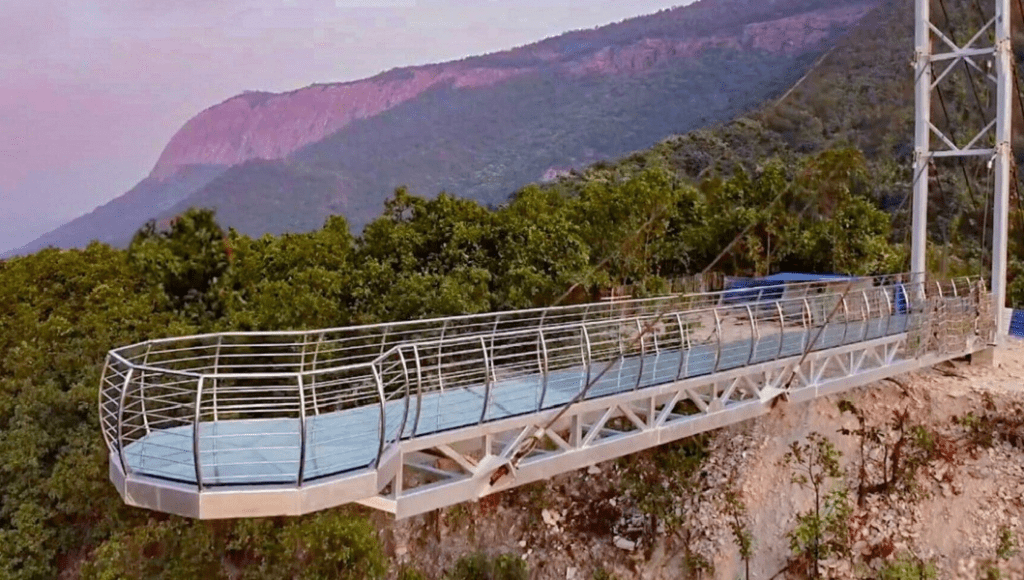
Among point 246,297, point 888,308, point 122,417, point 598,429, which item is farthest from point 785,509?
point 246,297

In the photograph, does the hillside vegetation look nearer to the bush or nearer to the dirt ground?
the bush

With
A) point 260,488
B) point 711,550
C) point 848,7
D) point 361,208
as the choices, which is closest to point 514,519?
point 711,550

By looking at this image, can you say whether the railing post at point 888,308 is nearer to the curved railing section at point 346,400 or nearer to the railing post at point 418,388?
the curved railing section at point 346,400

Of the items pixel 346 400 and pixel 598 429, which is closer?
pixel 598 429

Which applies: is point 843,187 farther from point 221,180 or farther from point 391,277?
point 221,180

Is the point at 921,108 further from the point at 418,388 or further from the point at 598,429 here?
the point at 418,388

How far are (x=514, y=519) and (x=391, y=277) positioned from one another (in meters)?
4.36

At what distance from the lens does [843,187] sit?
69.6ft

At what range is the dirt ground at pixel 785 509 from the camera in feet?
27.7

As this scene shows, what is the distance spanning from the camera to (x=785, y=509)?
8.93m

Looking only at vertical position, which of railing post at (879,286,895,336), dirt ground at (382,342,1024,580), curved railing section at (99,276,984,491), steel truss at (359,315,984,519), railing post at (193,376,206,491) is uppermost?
railing post at (193,376,206,491)

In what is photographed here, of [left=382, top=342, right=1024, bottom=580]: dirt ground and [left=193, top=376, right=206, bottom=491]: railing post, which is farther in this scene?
[left=382, top=342, right=1024, bottom=580]: dirt ground

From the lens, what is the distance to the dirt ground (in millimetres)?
8445

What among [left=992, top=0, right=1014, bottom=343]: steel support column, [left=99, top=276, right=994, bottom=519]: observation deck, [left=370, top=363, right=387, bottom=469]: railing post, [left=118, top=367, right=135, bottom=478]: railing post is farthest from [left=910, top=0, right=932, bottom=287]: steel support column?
[left=118, top=367, right=135, bottom=478]: railing post
